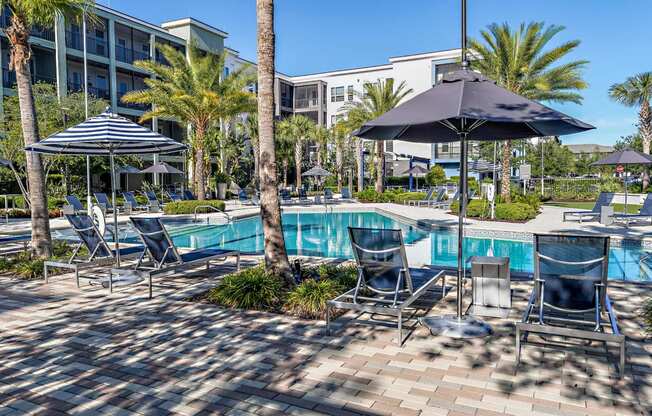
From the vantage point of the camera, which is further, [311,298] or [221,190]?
[221,190]

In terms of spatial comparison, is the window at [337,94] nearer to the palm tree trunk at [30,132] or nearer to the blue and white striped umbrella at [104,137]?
the palm tree trunk at [30,132]

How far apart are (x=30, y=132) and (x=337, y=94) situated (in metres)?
48.1

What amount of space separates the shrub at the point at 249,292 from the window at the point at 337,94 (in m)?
49.8

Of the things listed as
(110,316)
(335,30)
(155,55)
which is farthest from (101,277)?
(155,55)

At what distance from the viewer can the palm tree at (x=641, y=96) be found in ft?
127

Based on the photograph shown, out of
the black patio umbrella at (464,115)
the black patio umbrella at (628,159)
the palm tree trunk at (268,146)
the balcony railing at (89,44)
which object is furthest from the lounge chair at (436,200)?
the balcony railing at (89,44)

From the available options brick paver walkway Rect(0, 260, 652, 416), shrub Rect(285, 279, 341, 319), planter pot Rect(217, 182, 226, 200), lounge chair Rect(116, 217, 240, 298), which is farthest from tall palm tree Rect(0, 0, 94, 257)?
planter pot Rect(217, 182, 226, 200)

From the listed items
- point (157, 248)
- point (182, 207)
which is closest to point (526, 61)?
point (182, 207)

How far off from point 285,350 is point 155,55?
3639cm

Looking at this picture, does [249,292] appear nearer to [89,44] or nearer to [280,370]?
[280,370]

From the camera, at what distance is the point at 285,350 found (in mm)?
4359

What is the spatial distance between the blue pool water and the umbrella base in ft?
14.0

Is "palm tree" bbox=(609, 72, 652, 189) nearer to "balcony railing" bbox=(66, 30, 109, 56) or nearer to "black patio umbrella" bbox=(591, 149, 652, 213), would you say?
"black patio umbrella" bbox=(591, 149, 652, 213)

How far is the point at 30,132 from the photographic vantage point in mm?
8195
